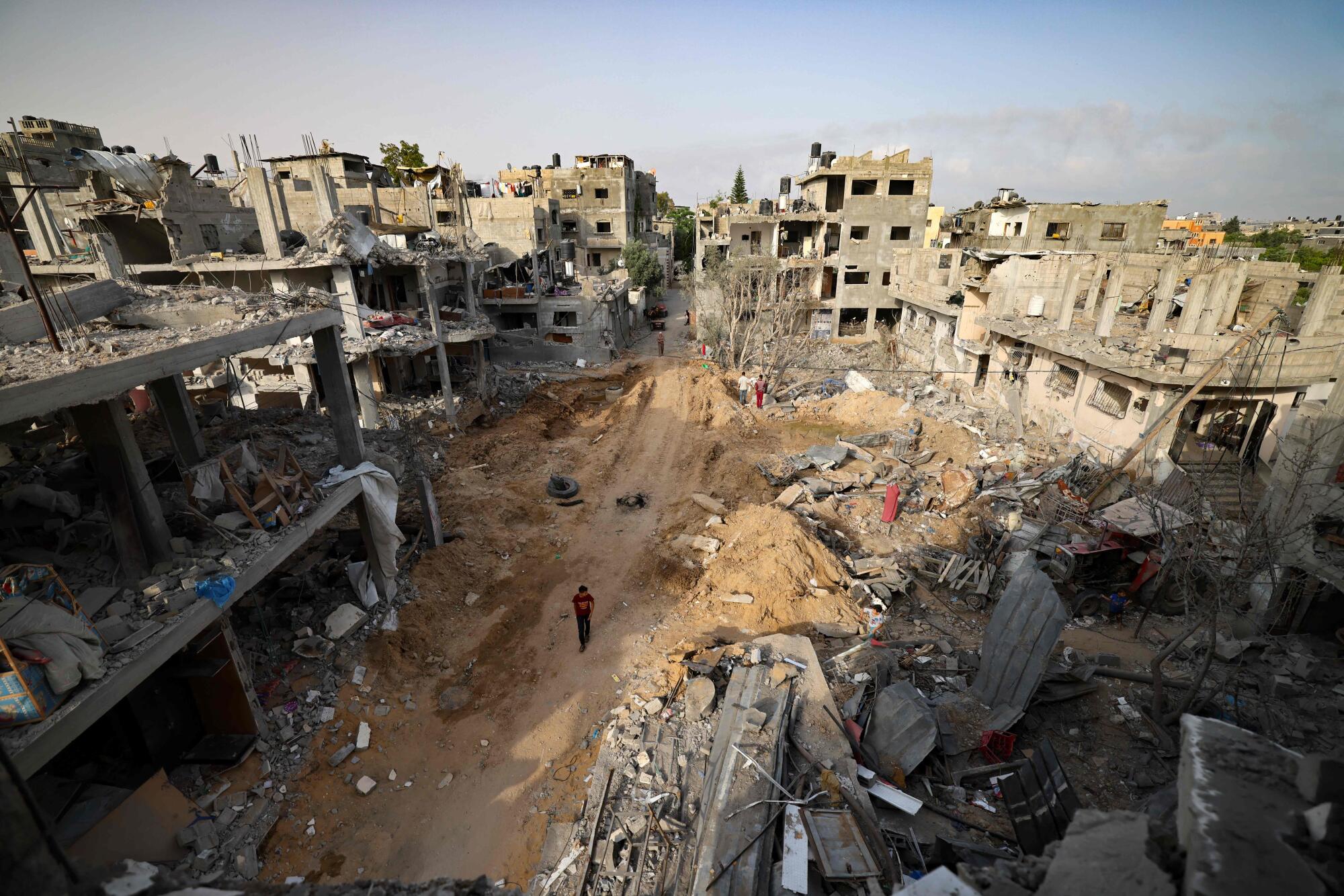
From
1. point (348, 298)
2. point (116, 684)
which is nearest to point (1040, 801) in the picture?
point (116, 684)

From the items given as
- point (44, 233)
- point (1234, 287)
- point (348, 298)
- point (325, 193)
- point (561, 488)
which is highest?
point (325, 193)

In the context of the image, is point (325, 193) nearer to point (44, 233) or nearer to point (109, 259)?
point (109, 259)

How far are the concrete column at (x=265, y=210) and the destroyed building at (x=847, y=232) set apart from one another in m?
26.7

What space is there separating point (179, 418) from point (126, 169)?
10.5 meters

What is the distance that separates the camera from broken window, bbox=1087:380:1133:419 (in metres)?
16.7

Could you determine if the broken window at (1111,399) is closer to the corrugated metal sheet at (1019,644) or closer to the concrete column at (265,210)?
the corrugated metal sheet at (1019,644)

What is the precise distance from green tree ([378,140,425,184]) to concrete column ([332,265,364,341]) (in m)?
27.9

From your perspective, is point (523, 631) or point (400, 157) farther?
point (400, 157)

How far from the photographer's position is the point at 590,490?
18453 millimetres

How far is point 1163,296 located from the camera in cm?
1680

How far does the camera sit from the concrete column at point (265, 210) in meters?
18.2

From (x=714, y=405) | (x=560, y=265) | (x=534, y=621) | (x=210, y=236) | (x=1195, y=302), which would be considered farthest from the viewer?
(x=560, y=265)

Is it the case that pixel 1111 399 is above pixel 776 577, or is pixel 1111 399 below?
above

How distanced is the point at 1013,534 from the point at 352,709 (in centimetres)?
1410
